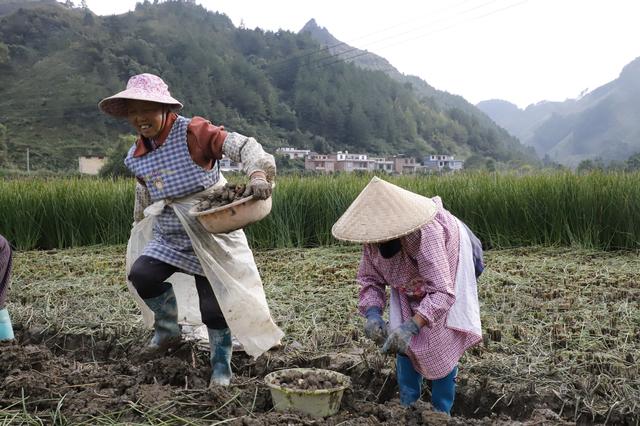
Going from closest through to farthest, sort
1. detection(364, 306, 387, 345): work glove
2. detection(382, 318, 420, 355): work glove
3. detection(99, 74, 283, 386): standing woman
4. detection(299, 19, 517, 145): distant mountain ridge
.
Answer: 1. detection(382, 318, 420, 355): work glove
2. detection(364, 306, 387, 345): work glove
3. detection(99, 74, 283, 386): standing woman
4. detection(299, 19, 517, 145): distant mountain ridge

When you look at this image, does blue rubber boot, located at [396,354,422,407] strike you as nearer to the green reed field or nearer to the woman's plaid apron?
the woman's plaid apron

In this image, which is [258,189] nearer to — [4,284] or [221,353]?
[221,353]

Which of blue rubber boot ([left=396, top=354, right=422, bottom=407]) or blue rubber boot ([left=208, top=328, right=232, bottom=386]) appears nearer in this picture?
blue rubber boot ([left=396, top=354, right=422, bottom=407])

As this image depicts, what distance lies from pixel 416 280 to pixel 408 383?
445 millimetres

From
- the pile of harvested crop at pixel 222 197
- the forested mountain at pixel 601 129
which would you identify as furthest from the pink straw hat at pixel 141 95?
the forested mountain at pixel 601 129

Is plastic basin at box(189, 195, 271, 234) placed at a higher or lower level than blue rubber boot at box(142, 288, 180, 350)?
higher

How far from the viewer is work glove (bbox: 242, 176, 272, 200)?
2459mm

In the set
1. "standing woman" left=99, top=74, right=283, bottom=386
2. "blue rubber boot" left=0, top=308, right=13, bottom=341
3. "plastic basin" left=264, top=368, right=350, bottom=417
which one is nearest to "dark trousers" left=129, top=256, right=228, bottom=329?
"standing woman" left=99, top=74, right=283, bottom=386

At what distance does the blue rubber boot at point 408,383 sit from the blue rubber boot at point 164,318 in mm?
1087

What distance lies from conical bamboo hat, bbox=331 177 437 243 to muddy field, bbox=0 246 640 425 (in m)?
0.63

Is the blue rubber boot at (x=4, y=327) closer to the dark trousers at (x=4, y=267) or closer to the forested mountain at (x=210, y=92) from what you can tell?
the dark trousers at (x=4, y=267)

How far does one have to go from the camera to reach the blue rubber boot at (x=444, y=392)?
243 cm

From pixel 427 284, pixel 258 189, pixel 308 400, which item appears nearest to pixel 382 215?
pixel 427 284

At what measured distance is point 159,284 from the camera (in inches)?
114
